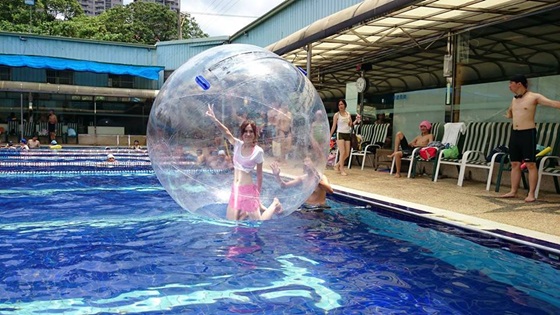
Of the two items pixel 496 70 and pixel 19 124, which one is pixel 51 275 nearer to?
pixel 496 70

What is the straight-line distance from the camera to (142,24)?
4925cm

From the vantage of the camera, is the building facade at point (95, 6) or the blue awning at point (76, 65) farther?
the building facade at point (95, 6)

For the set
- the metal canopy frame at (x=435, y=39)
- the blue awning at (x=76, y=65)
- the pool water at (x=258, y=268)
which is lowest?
the pool water at (x=258, y=268)

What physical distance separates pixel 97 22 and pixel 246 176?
47.4m

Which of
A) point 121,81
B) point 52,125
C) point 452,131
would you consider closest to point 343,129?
point 452,131

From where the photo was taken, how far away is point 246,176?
3982mm

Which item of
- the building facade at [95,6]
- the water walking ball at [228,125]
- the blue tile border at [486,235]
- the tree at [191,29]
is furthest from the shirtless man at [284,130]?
the building facade at [95,6]

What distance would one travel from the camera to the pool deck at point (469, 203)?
172 inches

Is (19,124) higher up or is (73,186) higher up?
(19,124)

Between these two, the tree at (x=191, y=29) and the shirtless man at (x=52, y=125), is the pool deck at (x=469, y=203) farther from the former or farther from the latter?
the tree at (x=191, y=29)

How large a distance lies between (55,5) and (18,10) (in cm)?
597

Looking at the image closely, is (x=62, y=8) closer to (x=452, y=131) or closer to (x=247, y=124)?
(x=452, y=131)

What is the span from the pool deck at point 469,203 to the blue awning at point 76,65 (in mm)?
16685

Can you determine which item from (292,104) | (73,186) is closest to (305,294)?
(292,104)
